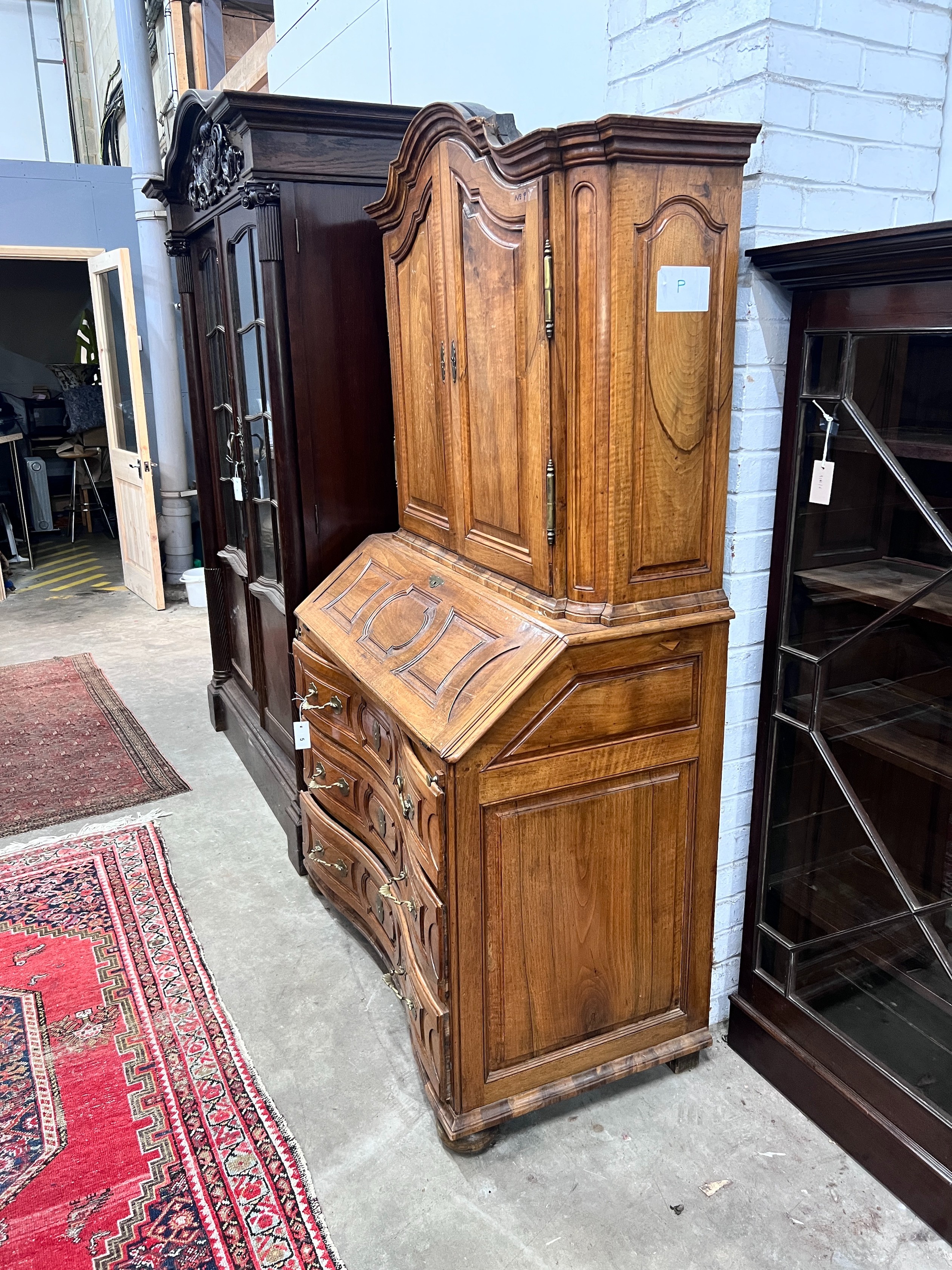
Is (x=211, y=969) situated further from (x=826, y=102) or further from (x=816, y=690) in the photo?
(x=826, y=102)

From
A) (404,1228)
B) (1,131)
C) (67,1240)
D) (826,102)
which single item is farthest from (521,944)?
(1,131)

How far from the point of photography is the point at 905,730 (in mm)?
1742

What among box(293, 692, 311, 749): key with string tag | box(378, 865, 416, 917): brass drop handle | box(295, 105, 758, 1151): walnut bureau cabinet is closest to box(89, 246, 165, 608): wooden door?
box(293, 692, 311, 749): key with string tag

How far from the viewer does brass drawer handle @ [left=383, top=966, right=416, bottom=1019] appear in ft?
6.77

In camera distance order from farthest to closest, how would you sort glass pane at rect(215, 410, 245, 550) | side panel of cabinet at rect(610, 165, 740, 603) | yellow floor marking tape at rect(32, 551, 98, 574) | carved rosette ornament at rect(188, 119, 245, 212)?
yellow floor marking tape at rect(32, 551, 98, 574)
glass pane at rect(215, 410, 245, 550)
carved rosette ornament at rect(188, 119, 245, 212)
side panel of cabinet at rect(610, 165, 740, 603)

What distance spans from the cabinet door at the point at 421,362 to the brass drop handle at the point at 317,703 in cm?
49

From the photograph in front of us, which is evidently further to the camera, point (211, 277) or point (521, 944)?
point (211, 277)

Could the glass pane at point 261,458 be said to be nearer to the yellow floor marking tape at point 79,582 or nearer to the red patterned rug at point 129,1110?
the red patterned rug at point 129,1110

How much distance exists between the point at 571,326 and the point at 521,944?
3.86 feet

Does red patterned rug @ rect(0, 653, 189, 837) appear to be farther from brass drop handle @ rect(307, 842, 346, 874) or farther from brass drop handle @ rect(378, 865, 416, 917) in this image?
brass drop handle @ rect(378, 865, 416, 917)

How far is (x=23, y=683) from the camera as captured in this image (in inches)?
186

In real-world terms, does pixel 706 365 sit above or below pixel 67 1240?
above

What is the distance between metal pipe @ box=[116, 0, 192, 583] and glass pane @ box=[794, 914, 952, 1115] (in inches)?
212

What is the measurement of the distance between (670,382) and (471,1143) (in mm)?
1544
